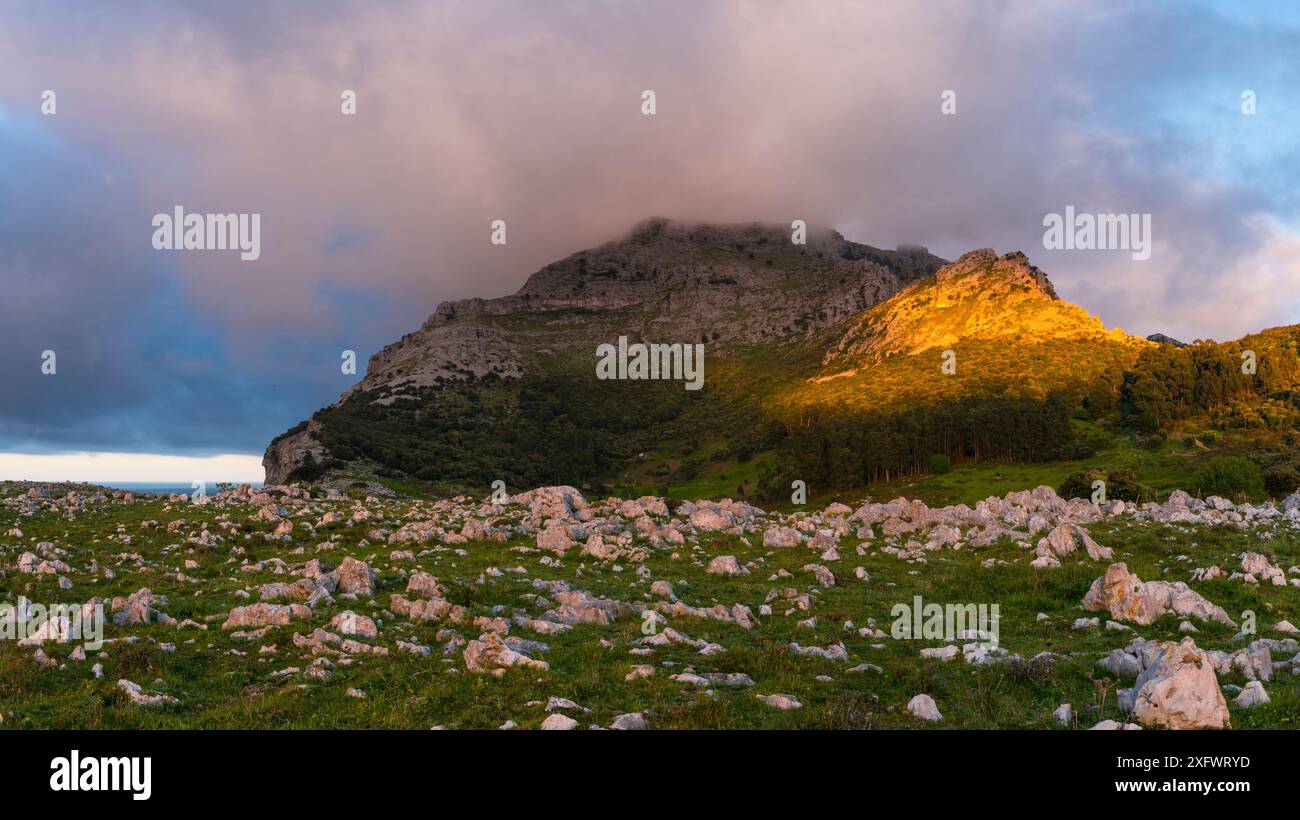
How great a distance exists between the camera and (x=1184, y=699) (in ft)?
34.3

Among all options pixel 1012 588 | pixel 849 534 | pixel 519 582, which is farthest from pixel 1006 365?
pixel 519 582

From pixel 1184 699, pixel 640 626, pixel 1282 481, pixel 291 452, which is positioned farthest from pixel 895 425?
pixel 1184 699

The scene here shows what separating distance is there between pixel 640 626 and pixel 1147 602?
1384cm

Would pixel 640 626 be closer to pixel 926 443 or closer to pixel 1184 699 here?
pixel 1184 699

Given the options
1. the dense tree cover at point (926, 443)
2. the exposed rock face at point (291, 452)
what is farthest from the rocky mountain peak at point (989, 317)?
the exposed rock face at point (291, 452)

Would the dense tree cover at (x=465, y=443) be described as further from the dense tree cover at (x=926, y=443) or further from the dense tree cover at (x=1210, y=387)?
the dense tree cover at (x=1210, y=387)

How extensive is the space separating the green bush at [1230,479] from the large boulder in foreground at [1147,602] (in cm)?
6084

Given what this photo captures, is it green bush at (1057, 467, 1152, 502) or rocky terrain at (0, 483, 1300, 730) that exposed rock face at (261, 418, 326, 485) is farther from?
green bush at (1057, 467, 1152, 502)

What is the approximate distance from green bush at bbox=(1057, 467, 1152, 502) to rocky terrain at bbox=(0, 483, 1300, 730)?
36.3 meters

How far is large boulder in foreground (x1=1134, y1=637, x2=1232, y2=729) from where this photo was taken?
10.3m

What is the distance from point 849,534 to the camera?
37406mm

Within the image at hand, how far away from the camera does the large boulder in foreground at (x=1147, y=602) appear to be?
17.8 meters
